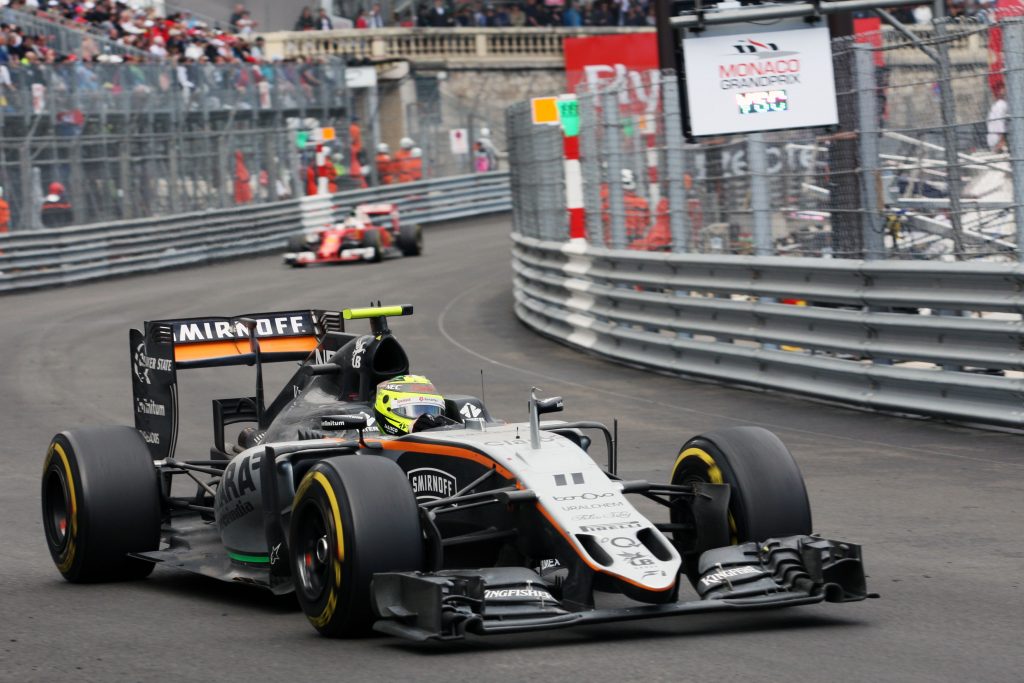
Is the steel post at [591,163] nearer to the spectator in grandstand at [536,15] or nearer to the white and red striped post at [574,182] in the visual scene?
the white and red striped post at [574,182]

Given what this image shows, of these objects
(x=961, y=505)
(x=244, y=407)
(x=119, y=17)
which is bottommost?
(x=961, y=505)

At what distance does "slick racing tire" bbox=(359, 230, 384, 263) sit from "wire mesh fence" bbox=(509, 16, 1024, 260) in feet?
43.2

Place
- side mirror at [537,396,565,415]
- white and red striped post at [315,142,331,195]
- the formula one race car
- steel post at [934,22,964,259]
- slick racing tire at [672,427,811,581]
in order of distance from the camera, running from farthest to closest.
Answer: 1. white and red striped post at [315,142,331,195]
2. the formula one race car
3. steel post at [934,22,964,259]
4. side mirror at [537,396,565,415]
5. slick racing tire at [672,427,811,581]

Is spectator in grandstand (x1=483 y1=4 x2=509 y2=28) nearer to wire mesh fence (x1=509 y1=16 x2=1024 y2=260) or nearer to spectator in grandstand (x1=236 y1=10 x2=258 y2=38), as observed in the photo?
spectator in grandstand (x1=236 y1=10 x2=258 y2=38)

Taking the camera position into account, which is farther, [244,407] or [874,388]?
[874,388]

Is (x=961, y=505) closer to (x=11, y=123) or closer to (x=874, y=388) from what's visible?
(x=874, y=388)

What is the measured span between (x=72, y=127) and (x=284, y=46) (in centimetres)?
2032

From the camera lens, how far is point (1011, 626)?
6.50 meters

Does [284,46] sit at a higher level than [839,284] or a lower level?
higher

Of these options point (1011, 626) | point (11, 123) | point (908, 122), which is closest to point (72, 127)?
point (11, 123)

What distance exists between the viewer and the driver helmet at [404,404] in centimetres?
793

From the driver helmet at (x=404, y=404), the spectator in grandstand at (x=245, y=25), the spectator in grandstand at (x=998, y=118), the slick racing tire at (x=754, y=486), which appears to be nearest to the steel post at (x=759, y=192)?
the spectator in grandstand at (x=998, y=118)

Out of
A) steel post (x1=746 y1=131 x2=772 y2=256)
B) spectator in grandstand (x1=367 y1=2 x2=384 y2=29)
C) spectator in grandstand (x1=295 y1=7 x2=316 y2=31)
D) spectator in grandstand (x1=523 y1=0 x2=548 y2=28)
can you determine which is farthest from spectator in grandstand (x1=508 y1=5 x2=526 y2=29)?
steel post (x1=746 y1=131 x2=772 y2=256)

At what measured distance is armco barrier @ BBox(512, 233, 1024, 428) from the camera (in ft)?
38.8
